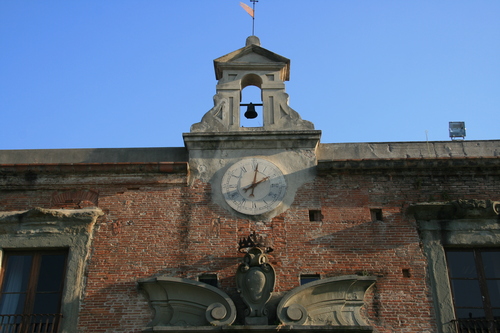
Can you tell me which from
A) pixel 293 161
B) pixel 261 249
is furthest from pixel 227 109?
pixel 261 249

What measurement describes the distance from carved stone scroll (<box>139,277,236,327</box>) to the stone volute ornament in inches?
11.7

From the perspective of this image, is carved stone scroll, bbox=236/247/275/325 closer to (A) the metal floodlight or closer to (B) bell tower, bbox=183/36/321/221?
(B) bell tower, bbox=183/36/321/221

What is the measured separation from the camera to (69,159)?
1335cm

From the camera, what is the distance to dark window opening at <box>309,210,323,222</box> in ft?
40.4

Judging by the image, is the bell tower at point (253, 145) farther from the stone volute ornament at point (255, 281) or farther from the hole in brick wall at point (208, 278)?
the hole in brick wall at point (208, 278)

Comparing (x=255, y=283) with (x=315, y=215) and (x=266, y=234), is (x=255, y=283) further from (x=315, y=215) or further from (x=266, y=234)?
(x=315, y=215)

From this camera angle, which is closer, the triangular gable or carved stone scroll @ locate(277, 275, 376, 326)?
carved stone scroll @ locate(277, 275, 376, 326)

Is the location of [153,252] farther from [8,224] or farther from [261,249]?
[8,224]

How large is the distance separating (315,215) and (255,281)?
75.7 inches

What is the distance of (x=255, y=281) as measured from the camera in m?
11.1

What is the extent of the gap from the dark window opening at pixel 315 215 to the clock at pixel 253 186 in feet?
1.98

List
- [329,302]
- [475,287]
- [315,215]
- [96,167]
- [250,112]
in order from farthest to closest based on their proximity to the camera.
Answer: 1. [250,112]
2. [96,167]
3. [315,215]
4. [475,287]
5. [329,302]

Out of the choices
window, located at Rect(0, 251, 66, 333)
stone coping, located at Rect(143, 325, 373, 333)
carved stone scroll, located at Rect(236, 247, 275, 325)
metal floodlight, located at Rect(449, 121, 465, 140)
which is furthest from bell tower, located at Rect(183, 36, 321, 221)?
metal floodlight, located at Rect(449, 121, 465, 140)

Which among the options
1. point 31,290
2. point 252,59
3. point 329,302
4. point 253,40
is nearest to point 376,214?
point 329,302
